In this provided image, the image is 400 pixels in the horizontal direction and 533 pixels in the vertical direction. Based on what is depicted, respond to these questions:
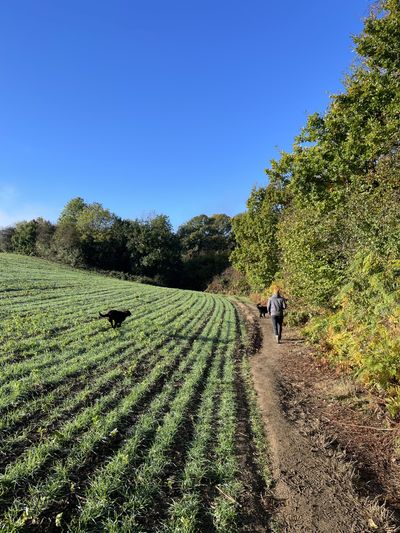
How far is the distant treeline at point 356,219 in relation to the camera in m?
7.62

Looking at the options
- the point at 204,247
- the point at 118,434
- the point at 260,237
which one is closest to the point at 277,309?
the point at 118,434

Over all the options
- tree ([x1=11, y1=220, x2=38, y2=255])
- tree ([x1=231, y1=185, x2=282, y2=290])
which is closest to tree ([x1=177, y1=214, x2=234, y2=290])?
tree ([x1=231, y1=185, x2=282, y2=290])

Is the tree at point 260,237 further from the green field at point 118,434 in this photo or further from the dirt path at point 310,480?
the dirt path at point 310,480

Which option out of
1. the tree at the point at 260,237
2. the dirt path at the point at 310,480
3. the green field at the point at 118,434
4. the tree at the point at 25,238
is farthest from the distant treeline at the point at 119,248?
the dirt path at the point at 310,480

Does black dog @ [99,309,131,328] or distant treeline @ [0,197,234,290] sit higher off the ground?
distant treeline @ [0,197,234,290]

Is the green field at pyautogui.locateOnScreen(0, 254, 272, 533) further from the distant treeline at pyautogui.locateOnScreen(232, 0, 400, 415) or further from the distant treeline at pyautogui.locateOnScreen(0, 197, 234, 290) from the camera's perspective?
the distant treeline at pyautogui.locateOnScreen(0, 197, 234, 290)

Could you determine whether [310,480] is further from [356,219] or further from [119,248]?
[119,248]

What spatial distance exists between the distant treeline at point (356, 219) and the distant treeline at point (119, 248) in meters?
35.3

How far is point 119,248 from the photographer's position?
172 feet

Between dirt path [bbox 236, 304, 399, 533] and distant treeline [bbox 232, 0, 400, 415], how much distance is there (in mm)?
1727

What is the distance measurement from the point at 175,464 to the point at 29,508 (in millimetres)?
1681

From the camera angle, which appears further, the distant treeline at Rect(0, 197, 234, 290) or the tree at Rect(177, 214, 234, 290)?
the tree at Rect(177, 214, 234, 290)

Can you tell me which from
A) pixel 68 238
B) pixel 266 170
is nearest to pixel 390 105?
pixel 266 170

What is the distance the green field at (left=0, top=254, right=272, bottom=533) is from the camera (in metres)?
3.33
